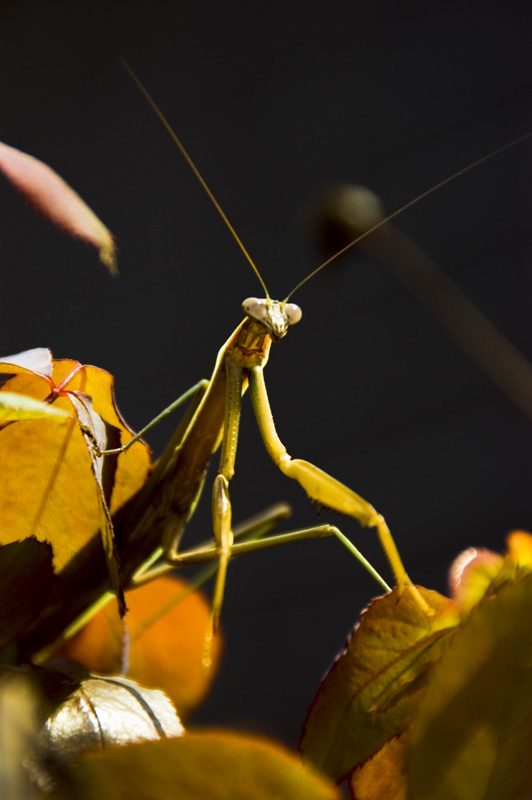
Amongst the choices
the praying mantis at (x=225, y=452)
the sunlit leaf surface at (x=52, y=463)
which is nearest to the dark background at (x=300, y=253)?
the praying mantis at (x=225, y=452)

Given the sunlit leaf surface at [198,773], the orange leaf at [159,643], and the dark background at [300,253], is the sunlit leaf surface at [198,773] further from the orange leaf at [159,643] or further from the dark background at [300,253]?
the dark background at [300,253]

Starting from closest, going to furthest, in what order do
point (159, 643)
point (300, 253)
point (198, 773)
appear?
1. point (198, 773)
2. point (159, 643)
3. point (300, 253)

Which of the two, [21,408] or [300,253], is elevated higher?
[300,253]

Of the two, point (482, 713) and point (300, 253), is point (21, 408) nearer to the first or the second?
point (482, 713)

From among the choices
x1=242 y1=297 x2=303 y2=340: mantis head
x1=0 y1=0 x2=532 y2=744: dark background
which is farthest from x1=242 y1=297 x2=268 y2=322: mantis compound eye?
x1=0 y1=0 x2=532 y2=744: dark background

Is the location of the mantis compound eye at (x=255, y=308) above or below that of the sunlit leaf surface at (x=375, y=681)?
above

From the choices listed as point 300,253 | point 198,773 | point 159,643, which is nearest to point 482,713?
point 198,773
